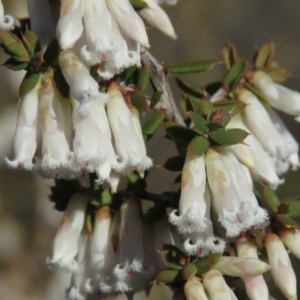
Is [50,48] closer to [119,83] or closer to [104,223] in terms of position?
[119,83]

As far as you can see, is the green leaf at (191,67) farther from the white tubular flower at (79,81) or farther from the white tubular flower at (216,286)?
the white tubular flower at (216,286)

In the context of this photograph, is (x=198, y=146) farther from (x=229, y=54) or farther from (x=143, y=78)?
(x=229, y=54)

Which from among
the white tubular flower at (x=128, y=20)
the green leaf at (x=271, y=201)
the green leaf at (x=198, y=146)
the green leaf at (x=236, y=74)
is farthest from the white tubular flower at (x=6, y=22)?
the green leaf at (x=271, y=201)

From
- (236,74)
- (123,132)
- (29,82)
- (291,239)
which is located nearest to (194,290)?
(291,239)

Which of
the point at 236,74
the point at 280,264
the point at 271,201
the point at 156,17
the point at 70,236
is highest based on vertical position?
A: the point at 156,17

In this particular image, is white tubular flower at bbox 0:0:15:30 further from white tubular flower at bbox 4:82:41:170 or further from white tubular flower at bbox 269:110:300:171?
white tubular flower at bbox 269:110:300:171
